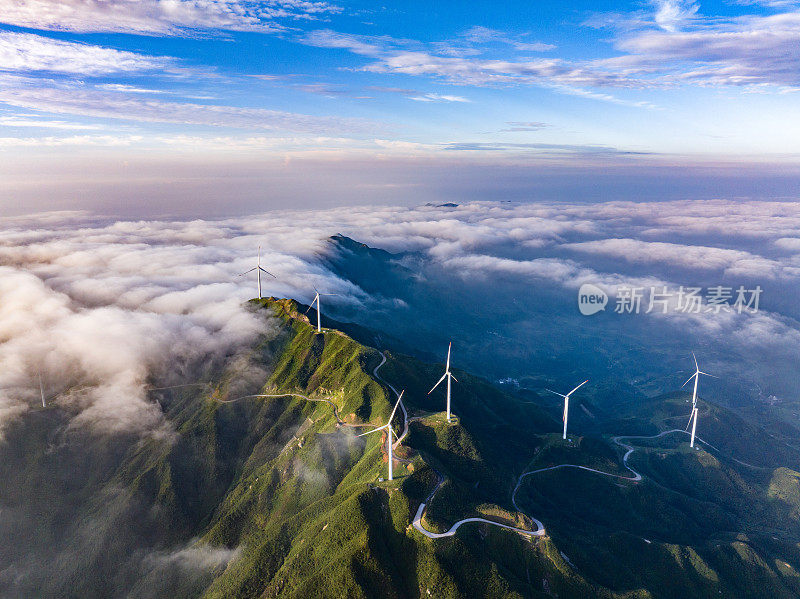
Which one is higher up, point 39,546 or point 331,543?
point 331,543

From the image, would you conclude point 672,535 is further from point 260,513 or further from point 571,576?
point 260,513

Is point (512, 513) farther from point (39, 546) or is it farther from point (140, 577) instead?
point (39, 546)

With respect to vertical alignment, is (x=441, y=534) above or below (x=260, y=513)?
above

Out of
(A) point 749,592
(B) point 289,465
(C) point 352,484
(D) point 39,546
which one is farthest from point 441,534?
(D) point 39,546

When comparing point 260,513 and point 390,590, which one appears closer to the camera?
point 390,590

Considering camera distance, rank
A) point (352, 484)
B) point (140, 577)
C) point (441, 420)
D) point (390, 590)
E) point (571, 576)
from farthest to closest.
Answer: point (441, 420) < point (140, 577) < point (352, 484) < point (571, 576) < point (390, 590)

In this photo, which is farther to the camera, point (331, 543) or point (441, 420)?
point (441, 420)

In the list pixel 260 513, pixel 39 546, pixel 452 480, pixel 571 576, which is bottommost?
pixel 39 546

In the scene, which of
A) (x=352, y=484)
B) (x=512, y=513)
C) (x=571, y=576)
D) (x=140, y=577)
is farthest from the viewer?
(x=140, y=577)

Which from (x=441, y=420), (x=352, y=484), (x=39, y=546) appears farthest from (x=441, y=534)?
(x=39, y=546)
